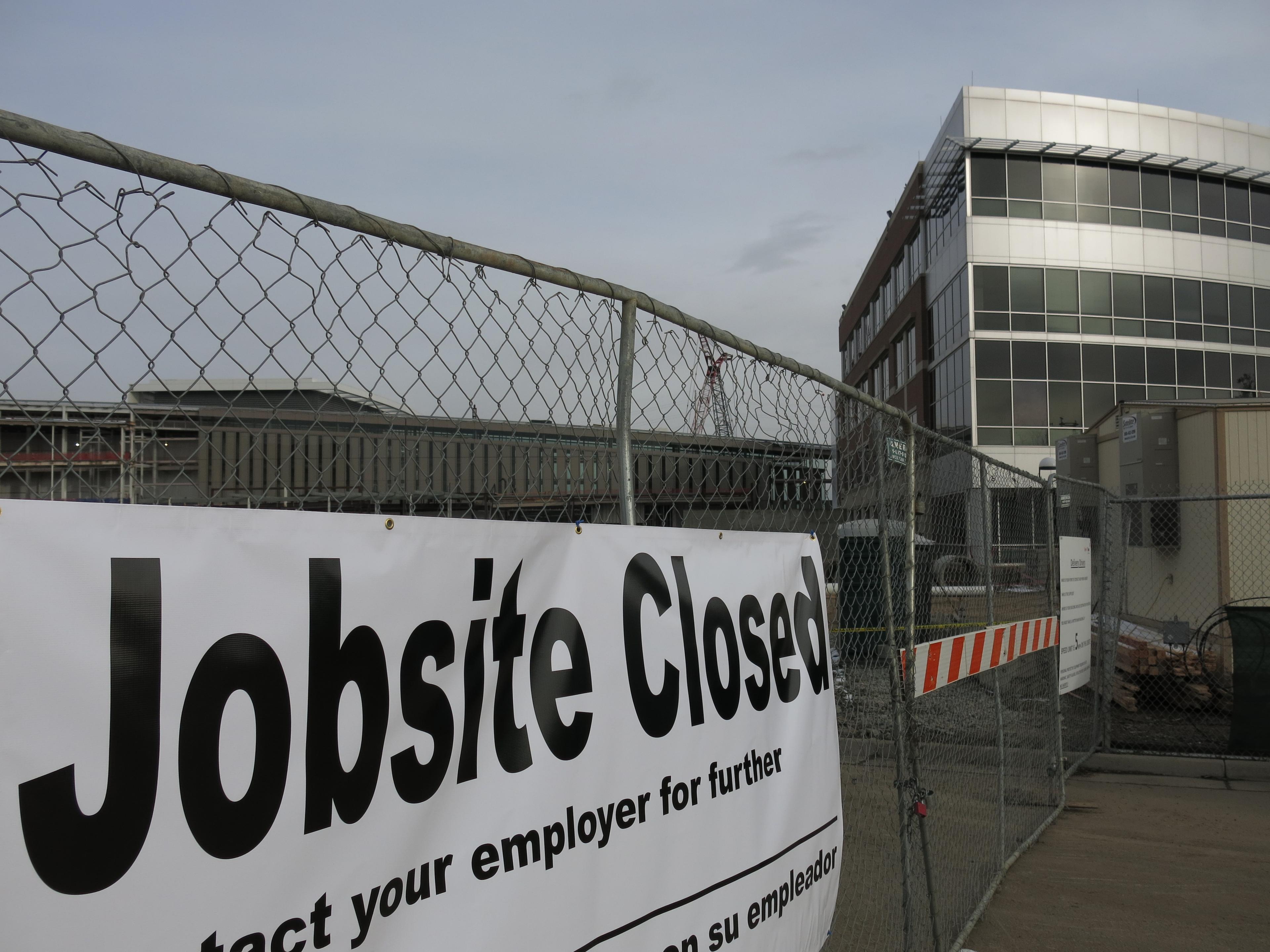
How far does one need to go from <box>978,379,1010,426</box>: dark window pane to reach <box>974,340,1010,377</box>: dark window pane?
260 millimetres

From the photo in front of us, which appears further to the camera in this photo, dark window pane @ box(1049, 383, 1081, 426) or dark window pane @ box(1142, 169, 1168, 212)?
dark window pane @ box(1142, 169, 1168, 212)

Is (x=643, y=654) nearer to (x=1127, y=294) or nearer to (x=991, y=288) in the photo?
(x=991, y=288)

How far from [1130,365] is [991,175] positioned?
6.93m

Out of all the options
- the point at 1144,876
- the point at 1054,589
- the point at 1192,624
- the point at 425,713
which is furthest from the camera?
the point at 1192,624

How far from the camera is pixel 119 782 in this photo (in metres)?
1.23

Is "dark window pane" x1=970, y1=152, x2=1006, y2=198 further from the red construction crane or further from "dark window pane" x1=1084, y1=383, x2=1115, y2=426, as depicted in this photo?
the red construction crane

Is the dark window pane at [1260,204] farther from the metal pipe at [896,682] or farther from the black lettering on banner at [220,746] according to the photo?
the black lettering on banner at [220,746]

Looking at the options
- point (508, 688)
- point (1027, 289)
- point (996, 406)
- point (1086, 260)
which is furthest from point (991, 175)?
point (508, 688)

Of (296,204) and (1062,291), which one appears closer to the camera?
(296,204)

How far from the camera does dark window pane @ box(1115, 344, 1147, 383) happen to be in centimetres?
2761

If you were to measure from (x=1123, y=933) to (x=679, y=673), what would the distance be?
4.06 meters

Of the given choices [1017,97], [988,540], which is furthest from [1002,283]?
[988,540]

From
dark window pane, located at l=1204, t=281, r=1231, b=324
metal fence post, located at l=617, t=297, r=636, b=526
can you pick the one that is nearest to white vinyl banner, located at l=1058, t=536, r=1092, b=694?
metal fence post, located at l=617, t=297, r=636, b=526

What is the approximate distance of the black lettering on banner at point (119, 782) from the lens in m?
1.16
